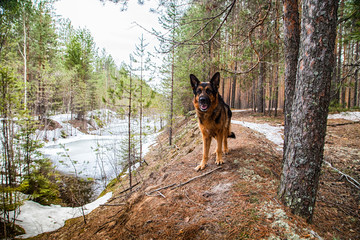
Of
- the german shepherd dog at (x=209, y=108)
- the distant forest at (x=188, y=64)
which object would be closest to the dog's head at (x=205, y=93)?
the german shepherd dog at (x=209, y=108)

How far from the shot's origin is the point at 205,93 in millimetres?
3350

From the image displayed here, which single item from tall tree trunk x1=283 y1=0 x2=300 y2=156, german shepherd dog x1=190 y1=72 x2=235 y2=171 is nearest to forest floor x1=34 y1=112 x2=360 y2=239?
german shepherd dog x1=190 y1=72 x2=235 y2=171

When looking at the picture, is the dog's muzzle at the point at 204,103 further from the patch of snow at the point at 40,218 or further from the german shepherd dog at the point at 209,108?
the patch of snow at the point at 40,218

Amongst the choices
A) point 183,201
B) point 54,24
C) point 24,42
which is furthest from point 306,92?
point 54,24

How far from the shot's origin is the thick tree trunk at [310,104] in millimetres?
1851

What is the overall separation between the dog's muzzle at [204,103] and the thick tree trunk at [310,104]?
60.1 inches

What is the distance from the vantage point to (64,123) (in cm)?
2561

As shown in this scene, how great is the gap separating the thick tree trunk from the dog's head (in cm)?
155

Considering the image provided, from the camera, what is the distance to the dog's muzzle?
3.27 m

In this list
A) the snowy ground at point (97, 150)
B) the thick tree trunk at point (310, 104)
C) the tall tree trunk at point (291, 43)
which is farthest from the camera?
the snowy ground at point (97, 150)

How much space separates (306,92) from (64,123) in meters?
31.1

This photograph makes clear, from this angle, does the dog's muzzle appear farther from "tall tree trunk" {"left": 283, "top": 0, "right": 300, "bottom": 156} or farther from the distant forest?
"tall tree trunk" {"left": 283, "top": 0, "right": 300, "bottom": 156}

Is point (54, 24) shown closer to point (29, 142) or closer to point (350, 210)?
point (29, 142)

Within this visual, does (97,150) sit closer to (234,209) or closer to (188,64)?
(188,64)
